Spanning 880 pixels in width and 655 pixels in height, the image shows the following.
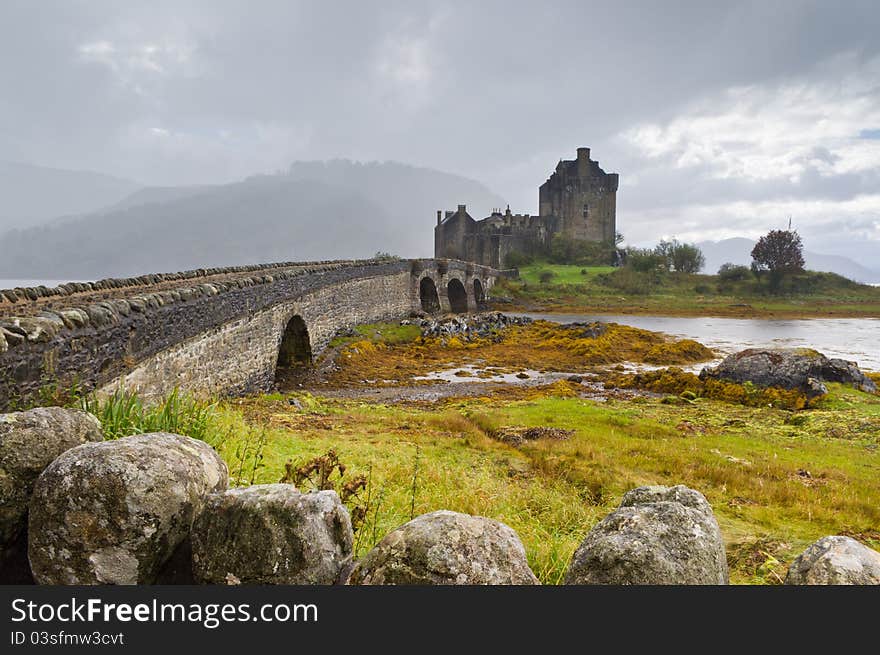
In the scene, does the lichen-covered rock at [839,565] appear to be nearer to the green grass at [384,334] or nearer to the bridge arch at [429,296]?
the green grass at [384,334]

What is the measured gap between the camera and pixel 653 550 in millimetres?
3383

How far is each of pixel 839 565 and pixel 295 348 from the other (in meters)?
22.8

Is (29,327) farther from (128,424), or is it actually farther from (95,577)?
(95,577)

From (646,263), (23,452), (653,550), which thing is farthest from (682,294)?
(23,452)

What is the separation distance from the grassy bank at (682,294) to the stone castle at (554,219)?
1170 cm

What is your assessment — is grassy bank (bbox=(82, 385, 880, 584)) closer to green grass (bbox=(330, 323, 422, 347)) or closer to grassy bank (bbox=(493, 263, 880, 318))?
green grass (bbox=(330, 323, 422, 347))

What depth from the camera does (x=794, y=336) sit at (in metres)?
42.7

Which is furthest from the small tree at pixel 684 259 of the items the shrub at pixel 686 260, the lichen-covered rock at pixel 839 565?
the lichen-covered rock at pixel 839 565

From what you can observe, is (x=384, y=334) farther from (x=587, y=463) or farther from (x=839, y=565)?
(x=839, y=565)

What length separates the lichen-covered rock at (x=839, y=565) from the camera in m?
3.34

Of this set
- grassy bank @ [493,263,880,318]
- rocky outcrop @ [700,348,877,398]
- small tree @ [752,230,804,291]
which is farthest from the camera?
small tree @ [752,230,804,291]

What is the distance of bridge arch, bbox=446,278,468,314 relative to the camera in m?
61.8

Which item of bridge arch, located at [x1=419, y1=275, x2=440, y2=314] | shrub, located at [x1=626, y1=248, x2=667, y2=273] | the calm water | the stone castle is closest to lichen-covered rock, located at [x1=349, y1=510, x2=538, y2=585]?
the calm water

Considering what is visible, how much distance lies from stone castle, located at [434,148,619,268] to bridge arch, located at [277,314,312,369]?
72.0 meters
